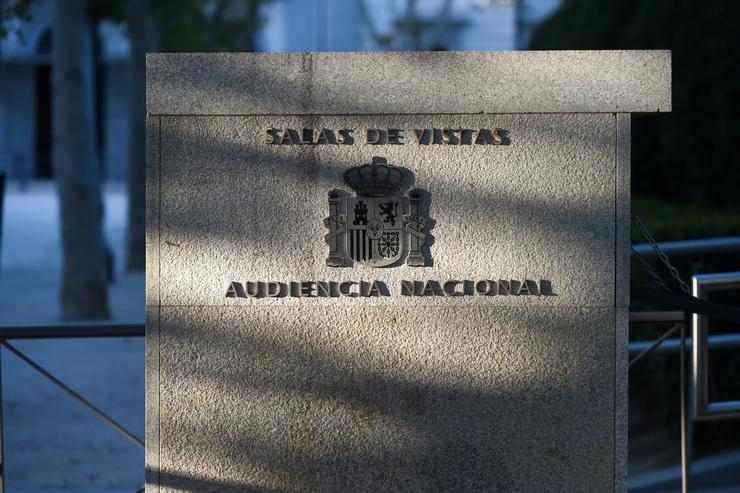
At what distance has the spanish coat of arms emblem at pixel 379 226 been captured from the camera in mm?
4578

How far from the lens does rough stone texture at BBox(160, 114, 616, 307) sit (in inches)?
180

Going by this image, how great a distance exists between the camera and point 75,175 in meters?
12.6

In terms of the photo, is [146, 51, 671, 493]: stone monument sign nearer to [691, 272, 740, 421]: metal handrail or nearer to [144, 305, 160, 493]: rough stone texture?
[144, 305, 160, 493]: rough stone texture

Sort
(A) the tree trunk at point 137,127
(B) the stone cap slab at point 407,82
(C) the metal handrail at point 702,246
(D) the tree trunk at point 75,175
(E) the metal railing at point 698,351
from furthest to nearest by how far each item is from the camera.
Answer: (A) the tree trunk at point 137,127 → (D) the tree trunk at point 75,175 → (C) the metal handrail at point 702,246 → (E) the metal railing at point 698,351 → (B) the stone cap slab at point 407,82

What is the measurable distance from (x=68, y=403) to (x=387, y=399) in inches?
181

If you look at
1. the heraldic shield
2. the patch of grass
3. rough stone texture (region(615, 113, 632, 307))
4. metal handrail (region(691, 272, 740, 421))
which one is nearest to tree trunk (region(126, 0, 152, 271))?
the patch of grass

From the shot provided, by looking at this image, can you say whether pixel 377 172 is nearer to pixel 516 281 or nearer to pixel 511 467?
pixel 516 281

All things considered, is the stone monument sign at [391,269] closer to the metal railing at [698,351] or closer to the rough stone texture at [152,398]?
the rough stone texture at [152,398]

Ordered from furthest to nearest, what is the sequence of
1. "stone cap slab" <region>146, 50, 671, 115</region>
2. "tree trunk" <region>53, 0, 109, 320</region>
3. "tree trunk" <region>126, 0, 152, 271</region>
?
"tree trunk" <region>126, 0, 152, 271</region> < "tree trunk" <region>53, 0, 109, 320</region> < "stone cap slab" <region>146, 50, 671, 115</region>

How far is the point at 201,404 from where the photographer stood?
4637 mm

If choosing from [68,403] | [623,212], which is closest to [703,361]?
[623,212]

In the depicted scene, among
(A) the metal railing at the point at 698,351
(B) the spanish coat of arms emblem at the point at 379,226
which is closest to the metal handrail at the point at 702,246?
(A) the metal railing at the point at 698,351

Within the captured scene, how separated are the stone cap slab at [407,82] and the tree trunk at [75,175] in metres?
8.29

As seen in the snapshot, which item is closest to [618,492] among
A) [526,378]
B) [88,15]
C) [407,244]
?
[526,378]
